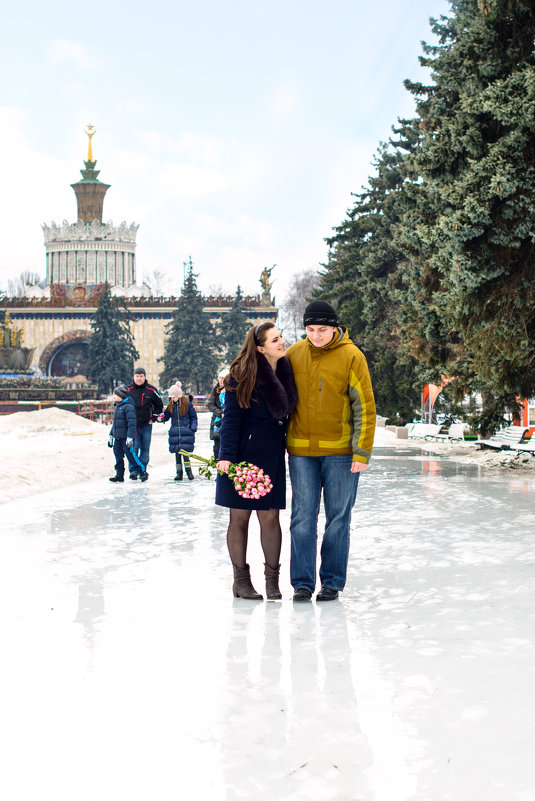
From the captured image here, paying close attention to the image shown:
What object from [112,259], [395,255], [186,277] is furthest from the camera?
[112,259]

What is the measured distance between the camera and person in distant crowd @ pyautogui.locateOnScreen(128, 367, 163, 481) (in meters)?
13.6

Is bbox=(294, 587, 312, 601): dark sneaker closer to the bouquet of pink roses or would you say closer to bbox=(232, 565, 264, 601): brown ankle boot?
bbox=(232, 565, 264, 601): brown ankle boot

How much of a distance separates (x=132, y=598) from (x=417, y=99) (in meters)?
19.5

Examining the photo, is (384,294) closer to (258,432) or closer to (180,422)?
(180,422)

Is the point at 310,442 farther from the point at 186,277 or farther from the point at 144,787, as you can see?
the point at 186,277

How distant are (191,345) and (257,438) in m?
57.4

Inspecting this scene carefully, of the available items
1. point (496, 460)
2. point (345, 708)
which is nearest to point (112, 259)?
point (496, 460)

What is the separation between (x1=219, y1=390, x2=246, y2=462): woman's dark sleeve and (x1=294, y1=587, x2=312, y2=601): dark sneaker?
2.87 feet

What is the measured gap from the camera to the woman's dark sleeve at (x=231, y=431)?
5.59 metres

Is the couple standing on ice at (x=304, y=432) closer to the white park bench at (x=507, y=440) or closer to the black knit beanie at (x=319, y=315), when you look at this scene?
the black knit beanie at (x=319, y=315)

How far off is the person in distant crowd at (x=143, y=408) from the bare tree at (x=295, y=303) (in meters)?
75.0

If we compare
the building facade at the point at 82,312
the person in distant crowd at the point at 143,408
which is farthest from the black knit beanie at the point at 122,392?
the building facade at the point at 82,312

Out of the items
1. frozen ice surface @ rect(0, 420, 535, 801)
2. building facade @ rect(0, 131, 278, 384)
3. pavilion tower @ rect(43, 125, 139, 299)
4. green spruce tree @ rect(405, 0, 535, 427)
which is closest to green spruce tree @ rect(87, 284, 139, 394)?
building facade @ rect(0, 131, 278, 384)

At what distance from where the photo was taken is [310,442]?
18.3 ft
